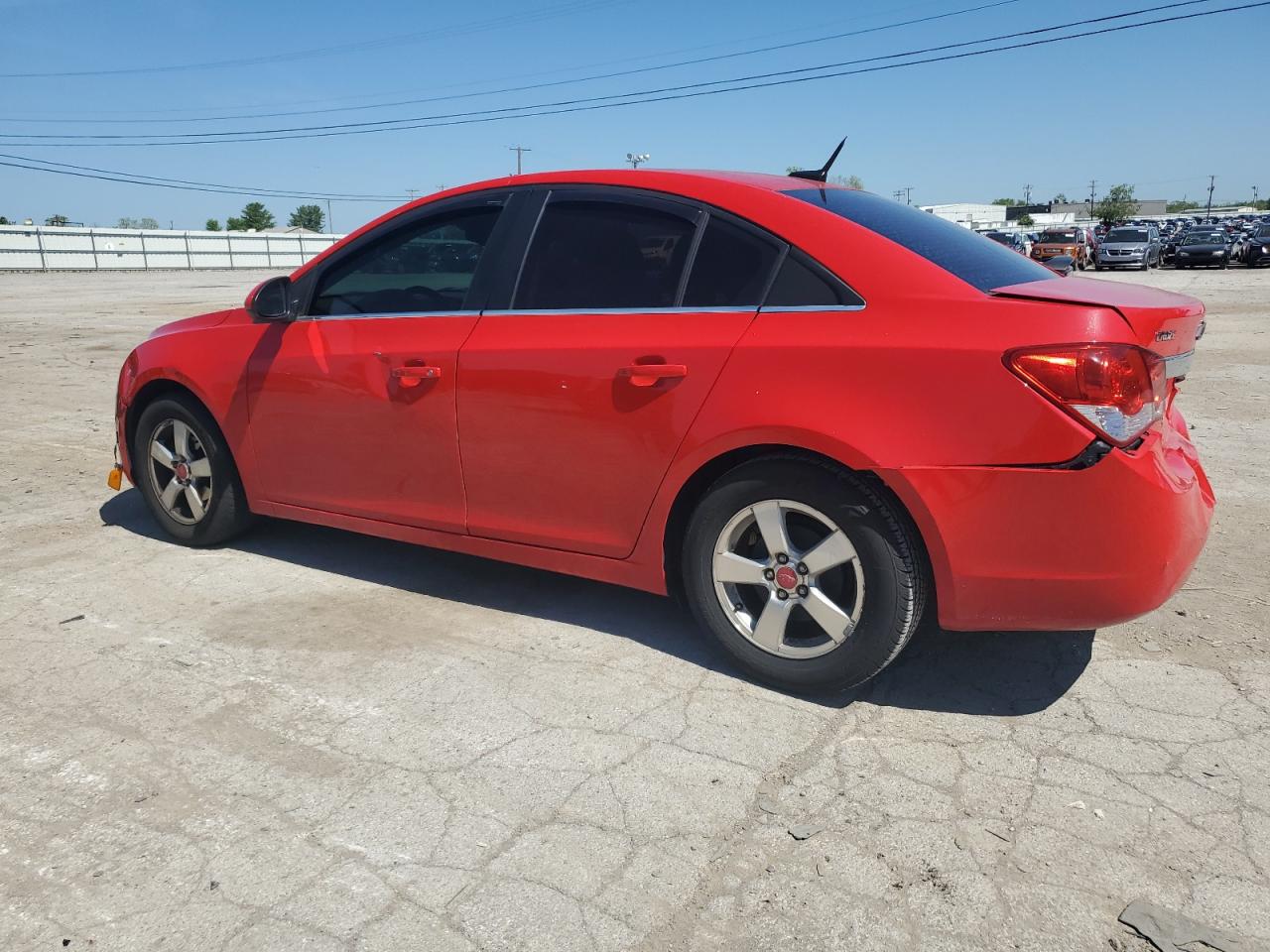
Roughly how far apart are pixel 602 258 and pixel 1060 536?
5.93 feet

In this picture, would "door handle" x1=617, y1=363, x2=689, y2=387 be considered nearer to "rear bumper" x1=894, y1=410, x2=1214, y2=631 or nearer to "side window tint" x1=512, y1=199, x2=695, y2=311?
"side window tint" x1=512, y1=199, x2=695, y2=311

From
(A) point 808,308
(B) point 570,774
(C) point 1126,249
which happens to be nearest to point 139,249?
(C) point 1126,249

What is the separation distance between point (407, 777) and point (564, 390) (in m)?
1.40

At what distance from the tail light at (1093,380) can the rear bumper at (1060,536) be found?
99 millimetres

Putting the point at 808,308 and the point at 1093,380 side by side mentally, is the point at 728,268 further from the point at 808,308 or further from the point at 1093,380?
the point at 1093,380

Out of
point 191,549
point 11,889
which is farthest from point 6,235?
point 11,889

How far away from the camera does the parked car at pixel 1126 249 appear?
36.6 metres

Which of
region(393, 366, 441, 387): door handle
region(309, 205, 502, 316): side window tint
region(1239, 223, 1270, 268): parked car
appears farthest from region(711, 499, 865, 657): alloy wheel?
region(1239, 223, 1270, 268): parked car

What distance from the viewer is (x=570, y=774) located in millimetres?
2879

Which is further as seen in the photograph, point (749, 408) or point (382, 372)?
point (382, 372)

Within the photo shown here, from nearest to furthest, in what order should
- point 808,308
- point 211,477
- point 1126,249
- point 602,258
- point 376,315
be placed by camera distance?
point 808,308 < point 602,258 < point 376,315 < point 211,477 < point 1126,249

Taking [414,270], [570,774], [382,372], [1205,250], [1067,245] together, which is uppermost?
[414,270]

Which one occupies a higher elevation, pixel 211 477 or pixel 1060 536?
pixel 1060 536

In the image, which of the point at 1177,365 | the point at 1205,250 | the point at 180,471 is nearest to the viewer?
the point at 1177,365
